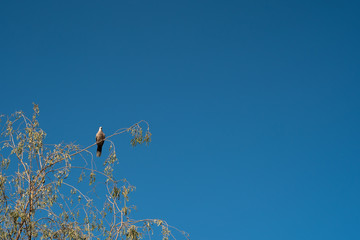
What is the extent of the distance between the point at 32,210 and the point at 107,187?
0.97m

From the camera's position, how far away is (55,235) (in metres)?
6.55

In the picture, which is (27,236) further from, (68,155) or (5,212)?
(68,155)

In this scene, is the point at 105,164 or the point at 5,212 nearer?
the point at 5,212

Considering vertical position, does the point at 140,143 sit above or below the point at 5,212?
above

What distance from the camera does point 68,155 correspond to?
22.4 feet

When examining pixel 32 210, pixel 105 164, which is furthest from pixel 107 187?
pixel 32 210

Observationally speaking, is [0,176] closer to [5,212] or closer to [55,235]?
[5,212]

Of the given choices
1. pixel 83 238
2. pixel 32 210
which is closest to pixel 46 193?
pixel 32 210

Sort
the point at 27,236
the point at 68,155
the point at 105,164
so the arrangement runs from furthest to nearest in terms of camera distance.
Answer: the point at 105,164, the point at 68,155, the point at 27,236

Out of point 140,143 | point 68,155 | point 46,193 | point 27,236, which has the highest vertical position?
point 140,143

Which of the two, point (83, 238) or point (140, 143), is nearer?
point (83, 238)

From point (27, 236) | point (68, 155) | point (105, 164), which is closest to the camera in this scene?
point (27, 236)

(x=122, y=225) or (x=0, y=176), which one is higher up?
(x=0, y=176)

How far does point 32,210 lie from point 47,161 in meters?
0.63
